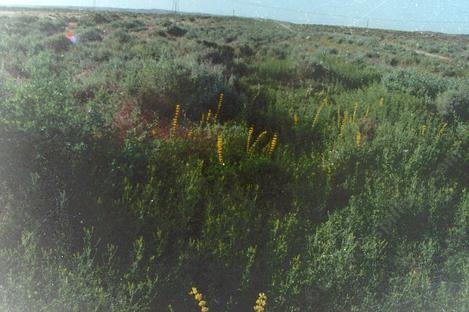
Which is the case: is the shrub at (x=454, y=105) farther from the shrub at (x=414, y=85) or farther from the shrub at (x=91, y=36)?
the shrub at (x=91, y=36)

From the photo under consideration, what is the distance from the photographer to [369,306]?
11.3 feet

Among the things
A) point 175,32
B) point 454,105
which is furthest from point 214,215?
point 175,32

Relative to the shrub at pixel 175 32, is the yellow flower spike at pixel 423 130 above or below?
below

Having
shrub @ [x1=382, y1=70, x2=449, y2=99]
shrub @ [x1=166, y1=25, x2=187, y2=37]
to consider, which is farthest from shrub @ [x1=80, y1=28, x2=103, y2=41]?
shrub @ [x1=382, y1=70, x2=449, y2=99]

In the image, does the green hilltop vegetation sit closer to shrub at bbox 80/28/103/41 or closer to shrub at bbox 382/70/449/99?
shrub at bbox 382/70/449/99

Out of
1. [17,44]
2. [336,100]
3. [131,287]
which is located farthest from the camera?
[17,44]

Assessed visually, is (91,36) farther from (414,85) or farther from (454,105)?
(454,105)

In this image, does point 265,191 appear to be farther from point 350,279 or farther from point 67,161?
point 67,161

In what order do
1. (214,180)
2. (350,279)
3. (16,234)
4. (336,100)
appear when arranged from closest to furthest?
(16,234)
(350,279)
(214,180)
(336,100)

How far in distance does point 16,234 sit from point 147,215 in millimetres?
1049

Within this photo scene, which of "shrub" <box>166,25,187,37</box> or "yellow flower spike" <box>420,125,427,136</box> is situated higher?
"shrub" <box>166,25,187,37</box>

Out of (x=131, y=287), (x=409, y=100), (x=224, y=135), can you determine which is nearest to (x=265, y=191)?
(x=224, y=135)

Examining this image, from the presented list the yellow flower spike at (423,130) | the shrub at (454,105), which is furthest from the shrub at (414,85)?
the yellow flower spike at (423,130)

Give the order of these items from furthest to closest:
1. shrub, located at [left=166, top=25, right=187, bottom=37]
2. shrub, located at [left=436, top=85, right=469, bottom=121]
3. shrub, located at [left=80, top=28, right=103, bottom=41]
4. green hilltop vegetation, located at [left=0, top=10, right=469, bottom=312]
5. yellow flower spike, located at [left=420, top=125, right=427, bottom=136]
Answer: shrub, located at [left=166, top=25, right=187, bottom=37], shrub, located at [left=80, top=28, right=103, bottom=41], shrub, located at [left=436, top=85, right=469, bottom=121], yellow flower spike, located at [left=420, top=125, right=427, bottom=136], green hilltop vegetation, located at [left=0, top=10, right=469, bottom=312]
